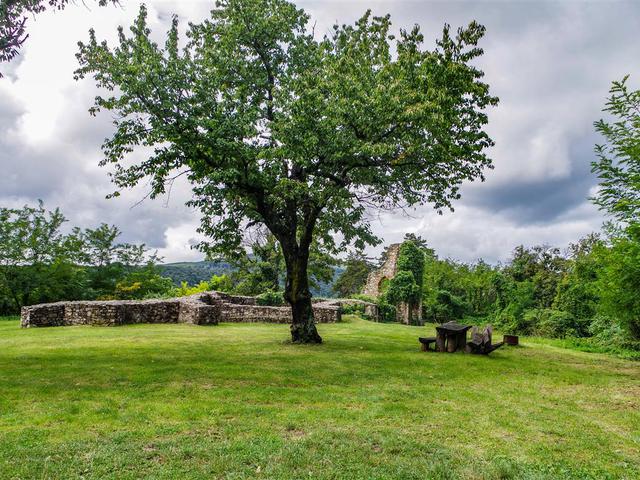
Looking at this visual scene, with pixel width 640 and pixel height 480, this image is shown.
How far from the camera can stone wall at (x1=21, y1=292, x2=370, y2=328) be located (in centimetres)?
1728

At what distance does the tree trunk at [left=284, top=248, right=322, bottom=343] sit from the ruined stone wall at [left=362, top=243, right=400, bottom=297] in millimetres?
17191

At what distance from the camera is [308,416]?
5.72 metres

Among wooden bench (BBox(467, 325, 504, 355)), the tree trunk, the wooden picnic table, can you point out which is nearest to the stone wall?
the tree trunk

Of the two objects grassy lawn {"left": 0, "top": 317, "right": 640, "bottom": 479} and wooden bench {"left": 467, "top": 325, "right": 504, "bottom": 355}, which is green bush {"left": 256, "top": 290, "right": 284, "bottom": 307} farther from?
wooden bench {"left": 467, "top": 325, "right": 504, "bottom": 355}

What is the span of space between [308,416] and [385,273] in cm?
2588

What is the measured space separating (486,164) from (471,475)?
10.1 metres

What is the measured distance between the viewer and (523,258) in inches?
1089

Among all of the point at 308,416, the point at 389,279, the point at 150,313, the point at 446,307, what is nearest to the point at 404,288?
the point at 389,279

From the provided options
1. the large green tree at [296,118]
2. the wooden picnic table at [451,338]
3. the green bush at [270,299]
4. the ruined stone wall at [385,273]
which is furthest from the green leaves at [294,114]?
the ruined stone wall at [385,273]

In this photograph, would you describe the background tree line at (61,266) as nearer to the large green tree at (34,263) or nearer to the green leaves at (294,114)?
the large green tree at (34,263)

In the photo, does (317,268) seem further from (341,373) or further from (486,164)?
Result: (341,373)

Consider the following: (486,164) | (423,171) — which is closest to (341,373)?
(423,171)

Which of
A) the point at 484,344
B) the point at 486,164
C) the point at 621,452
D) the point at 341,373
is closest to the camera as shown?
the point at 621,452

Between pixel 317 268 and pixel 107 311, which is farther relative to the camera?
pixel 317 268
